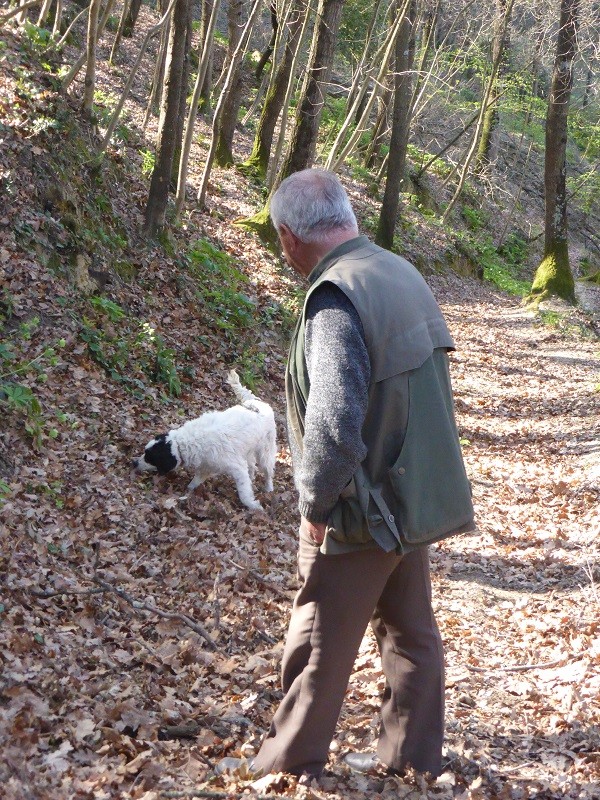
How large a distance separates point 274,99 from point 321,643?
684 inches

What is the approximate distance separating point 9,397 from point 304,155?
960cm

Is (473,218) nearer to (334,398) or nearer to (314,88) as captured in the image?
(314,88)

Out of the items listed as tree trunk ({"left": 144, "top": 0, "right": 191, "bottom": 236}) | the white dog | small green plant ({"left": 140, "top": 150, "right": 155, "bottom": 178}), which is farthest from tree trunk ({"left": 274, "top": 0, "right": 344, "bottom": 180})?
the white dog

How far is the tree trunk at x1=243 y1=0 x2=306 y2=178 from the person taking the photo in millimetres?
17875

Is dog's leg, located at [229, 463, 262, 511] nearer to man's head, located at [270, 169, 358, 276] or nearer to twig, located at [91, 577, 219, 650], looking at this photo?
twig, located at [91, 577, 219, 650]

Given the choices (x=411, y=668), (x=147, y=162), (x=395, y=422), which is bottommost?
(x=411, y=668)

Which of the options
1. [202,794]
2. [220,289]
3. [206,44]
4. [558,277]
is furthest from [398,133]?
[202,794]

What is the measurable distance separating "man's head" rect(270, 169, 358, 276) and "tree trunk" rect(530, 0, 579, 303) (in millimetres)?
17858

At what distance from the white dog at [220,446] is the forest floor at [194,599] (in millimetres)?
247

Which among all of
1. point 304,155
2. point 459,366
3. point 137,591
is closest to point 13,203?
point 137,591

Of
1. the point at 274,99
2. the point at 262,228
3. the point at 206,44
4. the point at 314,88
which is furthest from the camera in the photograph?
the point at 274,99

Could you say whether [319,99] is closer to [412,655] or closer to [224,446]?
[224,446]

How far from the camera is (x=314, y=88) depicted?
14352mm

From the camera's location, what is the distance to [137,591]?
19.2 ft
